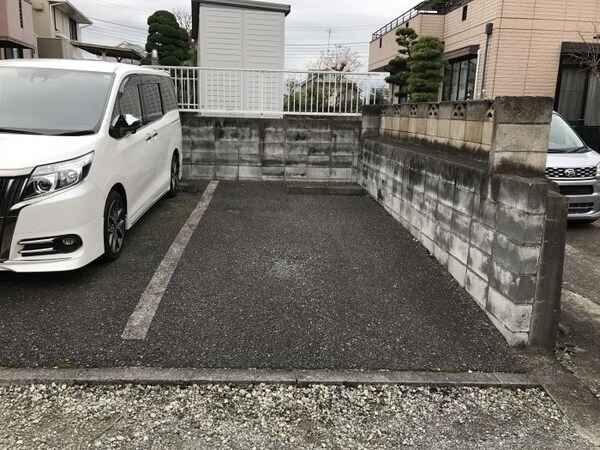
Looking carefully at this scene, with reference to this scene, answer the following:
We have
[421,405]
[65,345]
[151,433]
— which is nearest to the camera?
[151,433]

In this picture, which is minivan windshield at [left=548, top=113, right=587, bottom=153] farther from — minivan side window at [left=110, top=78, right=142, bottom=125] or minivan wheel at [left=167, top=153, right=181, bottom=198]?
minivan side window at [left=110, top=78, right=142, bottom=125]

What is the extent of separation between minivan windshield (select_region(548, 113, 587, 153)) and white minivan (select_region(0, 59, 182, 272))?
5802 mm

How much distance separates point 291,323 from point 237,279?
3.03 feet

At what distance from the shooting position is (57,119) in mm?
4438

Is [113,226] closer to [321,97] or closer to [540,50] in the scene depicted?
[321,97]

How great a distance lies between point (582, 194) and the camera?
7051 mm

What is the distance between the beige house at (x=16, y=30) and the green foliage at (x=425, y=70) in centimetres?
1418

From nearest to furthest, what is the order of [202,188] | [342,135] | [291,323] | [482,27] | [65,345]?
[65,345] → [291,323] → [202,188] → [342,135] → [482,27]

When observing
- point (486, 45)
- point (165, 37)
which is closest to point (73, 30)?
point (165, 37)

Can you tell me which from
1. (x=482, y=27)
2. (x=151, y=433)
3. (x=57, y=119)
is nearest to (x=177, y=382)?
(x=151, y=433)

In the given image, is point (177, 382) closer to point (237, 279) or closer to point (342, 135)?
point (237, 279)

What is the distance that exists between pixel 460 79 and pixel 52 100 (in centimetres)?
1745

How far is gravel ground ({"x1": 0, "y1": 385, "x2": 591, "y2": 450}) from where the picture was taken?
2559 mm

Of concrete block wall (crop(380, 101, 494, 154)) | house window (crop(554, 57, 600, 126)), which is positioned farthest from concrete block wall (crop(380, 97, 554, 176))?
house window (crop(554, 57, 600, 126))
